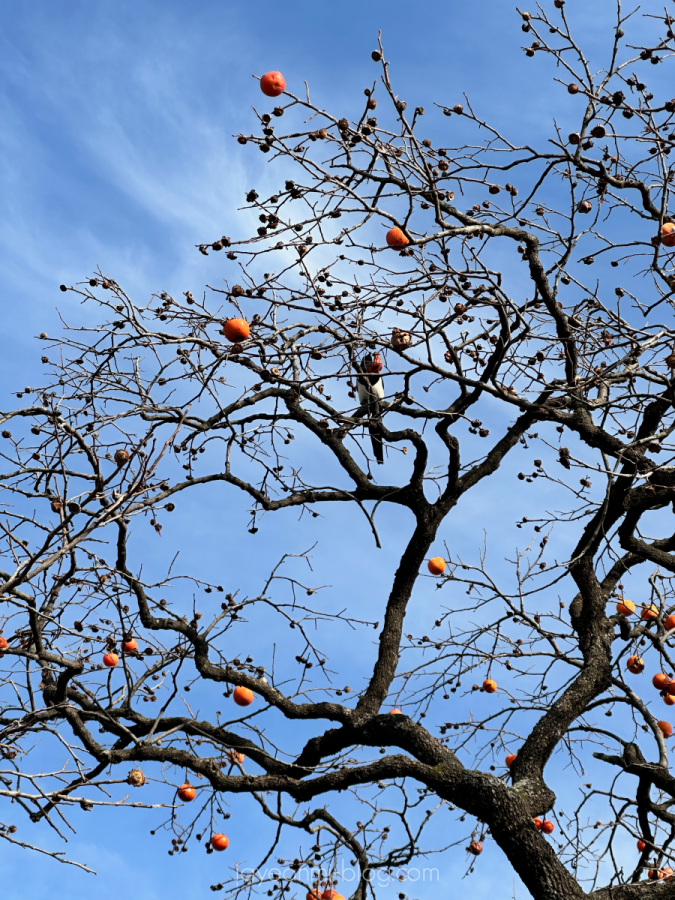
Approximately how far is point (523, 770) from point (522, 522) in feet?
5.04

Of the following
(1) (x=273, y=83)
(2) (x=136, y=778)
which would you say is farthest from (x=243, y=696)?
(1) (x=273, y=83)

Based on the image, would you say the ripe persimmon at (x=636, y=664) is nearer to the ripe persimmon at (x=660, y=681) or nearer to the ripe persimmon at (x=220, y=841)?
the ripe persimmon at (x=660, y=681)

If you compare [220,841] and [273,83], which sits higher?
[273,83]

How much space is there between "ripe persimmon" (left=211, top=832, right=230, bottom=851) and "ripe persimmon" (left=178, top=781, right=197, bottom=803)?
0.52 metres

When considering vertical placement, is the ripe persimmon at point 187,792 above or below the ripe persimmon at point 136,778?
above

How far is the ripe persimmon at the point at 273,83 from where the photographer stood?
3.43m

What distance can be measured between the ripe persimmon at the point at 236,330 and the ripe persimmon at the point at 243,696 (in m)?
2.18

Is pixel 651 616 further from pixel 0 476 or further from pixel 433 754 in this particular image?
pixel 0 476

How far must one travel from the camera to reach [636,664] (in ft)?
16.7

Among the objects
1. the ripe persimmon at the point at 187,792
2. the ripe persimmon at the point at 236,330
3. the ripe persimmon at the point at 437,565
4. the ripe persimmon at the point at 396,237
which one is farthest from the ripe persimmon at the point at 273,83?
the ripe persimmon at the point at 187,792

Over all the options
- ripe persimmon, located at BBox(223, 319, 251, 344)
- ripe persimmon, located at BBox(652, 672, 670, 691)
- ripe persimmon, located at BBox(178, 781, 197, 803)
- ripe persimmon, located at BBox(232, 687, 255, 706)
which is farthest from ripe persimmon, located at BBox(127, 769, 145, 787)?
ripe persimmon, located at BBox(652, 672, 670, 691)

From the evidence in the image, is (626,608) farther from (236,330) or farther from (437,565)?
(236,330)

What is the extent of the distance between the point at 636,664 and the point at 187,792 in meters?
2.85

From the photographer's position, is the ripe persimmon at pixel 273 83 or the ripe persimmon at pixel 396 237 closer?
the ripe persimmon at pixel 273 83
